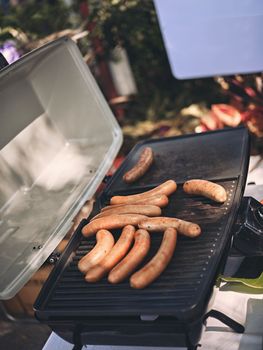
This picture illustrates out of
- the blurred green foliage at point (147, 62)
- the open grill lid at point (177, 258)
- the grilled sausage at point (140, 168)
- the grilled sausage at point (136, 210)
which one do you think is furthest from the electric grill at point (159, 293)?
the blurred green foliage at point (147, 62)

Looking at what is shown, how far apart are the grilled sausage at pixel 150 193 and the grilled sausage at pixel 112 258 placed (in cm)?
38

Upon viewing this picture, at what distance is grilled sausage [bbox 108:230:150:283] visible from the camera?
2.11 metres

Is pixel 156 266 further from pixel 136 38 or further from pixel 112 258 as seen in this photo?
pixel 136 38

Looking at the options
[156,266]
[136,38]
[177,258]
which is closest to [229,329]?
[177,258]

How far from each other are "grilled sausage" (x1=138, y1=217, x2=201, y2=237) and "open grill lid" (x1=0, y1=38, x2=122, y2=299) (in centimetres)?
63

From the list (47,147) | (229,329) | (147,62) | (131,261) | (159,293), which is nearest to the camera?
(159,293)

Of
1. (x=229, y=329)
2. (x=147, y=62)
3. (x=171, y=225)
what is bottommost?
(x=147, y=62)

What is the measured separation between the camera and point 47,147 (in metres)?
3.51

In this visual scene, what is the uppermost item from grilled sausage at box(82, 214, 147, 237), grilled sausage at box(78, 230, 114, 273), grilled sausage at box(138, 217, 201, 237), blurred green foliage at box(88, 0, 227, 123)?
grilled sausage at box(78, 230, 114, 273)

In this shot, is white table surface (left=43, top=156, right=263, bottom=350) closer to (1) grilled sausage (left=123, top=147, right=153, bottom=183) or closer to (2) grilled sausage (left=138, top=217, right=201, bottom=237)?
(2) grilled sausage (left=138, top=217, right=201, bottom=237)

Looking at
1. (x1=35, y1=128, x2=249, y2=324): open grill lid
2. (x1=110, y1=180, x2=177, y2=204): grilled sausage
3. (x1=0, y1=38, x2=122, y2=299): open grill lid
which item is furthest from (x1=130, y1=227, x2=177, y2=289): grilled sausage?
(x1=0, y1=38, x2=122, y2=299): open grill lid

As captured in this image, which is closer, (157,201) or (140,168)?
(157,201)

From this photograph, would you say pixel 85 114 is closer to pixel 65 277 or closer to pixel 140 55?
pixel 65 277

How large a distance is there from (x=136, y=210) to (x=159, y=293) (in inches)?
26.3
